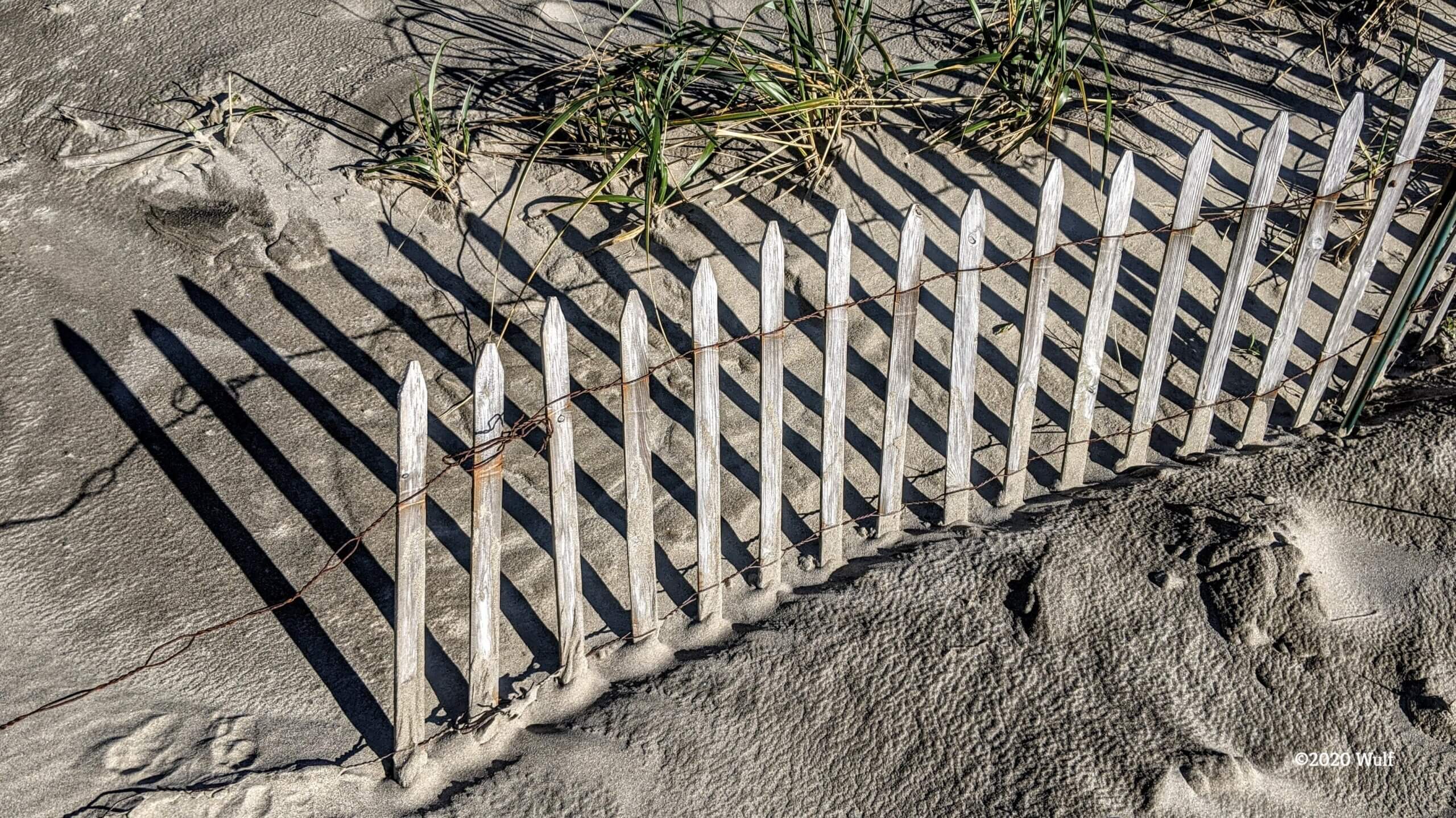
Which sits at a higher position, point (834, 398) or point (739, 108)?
point (739, 108)

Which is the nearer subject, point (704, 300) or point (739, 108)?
point (704, 300)

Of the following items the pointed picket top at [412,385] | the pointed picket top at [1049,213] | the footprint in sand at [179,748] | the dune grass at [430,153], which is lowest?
the footprint in sand at [179,748]

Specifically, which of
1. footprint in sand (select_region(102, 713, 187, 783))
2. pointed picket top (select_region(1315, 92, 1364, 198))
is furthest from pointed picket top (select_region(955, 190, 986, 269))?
footprint in sand (select_region(102, 713, 187, 783))

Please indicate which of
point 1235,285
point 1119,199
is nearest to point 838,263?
point 1119,199

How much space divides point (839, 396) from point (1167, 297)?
91 cm

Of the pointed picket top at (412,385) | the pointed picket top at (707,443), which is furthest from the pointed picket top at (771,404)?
the pointed picket top at (412,385)

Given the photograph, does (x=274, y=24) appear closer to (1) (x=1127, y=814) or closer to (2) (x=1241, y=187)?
(2) (x=1241, y=187)

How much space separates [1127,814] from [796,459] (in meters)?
1.26

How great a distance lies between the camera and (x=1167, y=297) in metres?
2.77

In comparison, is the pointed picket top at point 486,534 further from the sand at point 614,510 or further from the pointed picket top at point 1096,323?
the pointed picket top at point 1096,323

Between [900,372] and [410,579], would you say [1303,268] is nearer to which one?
[900,372]

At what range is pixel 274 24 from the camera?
4211mm

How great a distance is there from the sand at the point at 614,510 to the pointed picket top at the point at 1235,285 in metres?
0.13

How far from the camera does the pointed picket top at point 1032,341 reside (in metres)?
2.54
